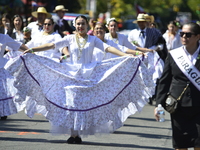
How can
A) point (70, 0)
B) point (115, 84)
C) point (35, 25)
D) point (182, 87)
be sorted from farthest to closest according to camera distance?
1. point (70, 0)
2. point (35, 25)
3. point (115, 84)
4. point (182, 87)

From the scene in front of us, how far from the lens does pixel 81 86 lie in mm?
8062

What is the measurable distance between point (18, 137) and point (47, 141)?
0.55 meters

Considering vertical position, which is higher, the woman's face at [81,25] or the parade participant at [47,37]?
the woman's face at [81,25]

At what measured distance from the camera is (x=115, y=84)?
8.36m

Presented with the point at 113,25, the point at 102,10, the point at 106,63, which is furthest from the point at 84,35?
the point at 102,10

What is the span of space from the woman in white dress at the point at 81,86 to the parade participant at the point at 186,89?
7.25ft

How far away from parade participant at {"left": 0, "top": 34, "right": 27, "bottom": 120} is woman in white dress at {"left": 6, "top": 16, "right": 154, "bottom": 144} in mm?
466

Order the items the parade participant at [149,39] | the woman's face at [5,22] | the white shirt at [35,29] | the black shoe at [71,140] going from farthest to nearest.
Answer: the parade participant at [149,39]
the woman's face at [5,22]
the white shirt at [35,29]
the black shoe at [71,140]

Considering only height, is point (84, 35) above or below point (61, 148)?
above

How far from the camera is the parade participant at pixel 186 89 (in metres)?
5.88

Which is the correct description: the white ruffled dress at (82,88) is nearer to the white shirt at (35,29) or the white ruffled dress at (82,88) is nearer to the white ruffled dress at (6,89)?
the white ruffled dress at (6,89)

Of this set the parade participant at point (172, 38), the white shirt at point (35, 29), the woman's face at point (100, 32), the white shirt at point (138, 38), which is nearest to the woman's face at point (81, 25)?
the woman's face at point (100, 32)

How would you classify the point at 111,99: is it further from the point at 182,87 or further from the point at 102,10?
the point at 102,10

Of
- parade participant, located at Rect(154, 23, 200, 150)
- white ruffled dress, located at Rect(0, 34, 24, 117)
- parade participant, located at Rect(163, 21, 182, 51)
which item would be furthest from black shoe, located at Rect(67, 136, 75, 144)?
parade participant, located at Rect(163, 21, 182, 51)
